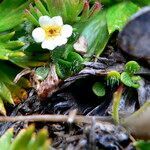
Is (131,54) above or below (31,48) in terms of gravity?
below

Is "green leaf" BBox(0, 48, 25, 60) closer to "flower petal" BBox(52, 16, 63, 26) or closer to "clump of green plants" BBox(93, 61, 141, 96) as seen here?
"flower petal" BBox(52, 16, 63, 26)

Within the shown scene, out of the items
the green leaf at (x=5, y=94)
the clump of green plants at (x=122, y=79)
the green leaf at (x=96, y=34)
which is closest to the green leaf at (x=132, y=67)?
the clump of green plants at (x=122, y=79)

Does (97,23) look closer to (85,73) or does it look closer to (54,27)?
(54,27)

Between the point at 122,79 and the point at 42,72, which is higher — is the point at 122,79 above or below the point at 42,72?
below

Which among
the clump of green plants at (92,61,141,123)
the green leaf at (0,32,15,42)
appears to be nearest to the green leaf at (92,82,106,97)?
the clump of green plants at (92,61,141,123)

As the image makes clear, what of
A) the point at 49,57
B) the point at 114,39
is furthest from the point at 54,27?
the point at 114,39

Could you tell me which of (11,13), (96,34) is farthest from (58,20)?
(11,13)

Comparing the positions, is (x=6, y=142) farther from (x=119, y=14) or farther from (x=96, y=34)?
(x=119, y=14)
